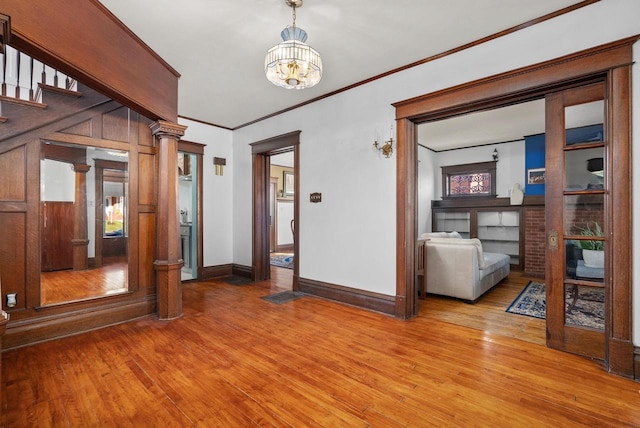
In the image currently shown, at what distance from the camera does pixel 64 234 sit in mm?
3211

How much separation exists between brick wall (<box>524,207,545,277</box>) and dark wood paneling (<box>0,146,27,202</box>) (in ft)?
25.4

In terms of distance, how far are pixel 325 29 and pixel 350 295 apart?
2994 millimetres

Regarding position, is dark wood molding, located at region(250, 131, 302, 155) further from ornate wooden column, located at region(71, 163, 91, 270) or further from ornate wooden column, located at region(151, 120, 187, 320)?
ornate wooden column, located at region(71, 163, 91, 270)

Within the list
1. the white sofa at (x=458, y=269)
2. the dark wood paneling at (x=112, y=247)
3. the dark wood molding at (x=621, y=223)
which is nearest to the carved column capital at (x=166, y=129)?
the dark wood paneling at (x=112, y=247)

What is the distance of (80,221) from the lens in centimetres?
336

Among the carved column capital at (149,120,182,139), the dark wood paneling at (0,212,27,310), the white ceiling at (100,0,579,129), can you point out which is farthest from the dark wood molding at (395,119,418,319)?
the dark wood paneling at (0,212,27,310)

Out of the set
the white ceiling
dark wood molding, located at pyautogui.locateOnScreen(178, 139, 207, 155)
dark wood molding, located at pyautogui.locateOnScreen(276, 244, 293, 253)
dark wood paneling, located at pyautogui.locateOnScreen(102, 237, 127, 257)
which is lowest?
dark wood molding, located at pyautogui.locateOnScreen(276, 244, 293, 253)

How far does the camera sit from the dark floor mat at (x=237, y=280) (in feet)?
17.1

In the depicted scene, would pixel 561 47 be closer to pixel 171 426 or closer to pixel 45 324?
pixel 171 426

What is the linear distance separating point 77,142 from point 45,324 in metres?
1.81

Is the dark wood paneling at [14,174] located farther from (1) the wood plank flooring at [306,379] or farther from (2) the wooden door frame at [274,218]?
(2) the wooden door frame at [274,218]

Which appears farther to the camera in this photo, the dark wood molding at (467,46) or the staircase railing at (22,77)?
the staircase railing at (22,77)

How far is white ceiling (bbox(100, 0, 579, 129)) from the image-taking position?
8.21 feet

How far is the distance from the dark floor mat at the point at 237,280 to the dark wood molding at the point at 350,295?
1.18 m
